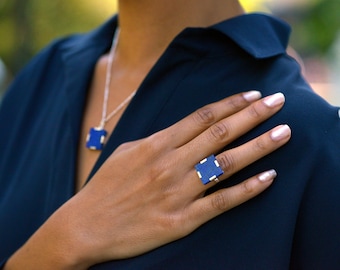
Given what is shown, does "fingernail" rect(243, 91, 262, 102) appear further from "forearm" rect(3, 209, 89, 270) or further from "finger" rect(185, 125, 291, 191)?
"forearm" rect(3, 209, 89, 270)

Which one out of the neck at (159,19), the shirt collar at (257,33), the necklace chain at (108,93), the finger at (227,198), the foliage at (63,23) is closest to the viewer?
the finger at (227,198)

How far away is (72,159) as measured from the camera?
159cm

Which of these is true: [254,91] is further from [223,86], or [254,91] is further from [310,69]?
[310,69]

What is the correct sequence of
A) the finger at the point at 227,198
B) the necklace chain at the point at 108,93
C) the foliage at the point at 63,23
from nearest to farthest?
the finger at the point at 227,198 < the necklace chain at the point at 108,93 < the foliage at the point at 63,23

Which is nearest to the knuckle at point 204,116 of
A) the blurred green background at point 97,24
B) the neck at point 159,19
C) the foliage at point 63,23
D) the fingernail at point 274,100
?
the fingernail at point 274,100

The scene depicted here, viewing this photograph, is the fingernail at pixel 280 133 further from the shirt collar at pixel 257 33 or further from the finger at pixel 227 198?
the shirt collar at pixel 257 33

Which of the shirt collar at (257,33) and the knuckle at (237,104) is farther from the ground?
the shirt collar at (257,33)

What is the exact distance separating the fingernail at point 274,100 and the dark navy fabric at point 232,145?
21 mm

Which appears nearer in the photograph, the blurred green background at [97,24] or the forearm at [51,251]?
the forearm at [51,251]

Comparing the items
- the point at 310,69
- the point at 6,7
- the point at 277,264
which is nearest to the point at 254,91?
the point at 277,264

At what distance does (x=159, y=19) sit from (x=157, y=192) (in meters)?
0.43

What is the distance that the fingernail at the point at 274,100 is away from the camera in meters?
1.34

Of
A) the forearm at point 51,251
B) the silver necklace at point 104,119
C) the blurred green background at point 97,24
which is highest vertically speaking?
the silver necklace at point 104,119

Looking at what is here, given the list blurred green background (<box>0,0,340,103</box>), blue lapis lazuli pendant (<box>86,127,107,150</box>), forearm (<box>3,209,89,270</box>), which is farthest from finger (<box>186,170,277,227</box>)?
blurred green background (<box>0,0,340,103</box>)
